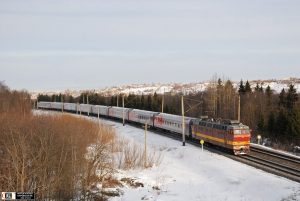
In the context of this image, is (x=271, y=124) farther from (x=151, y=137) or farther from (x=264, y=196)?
(x=264, y=196)

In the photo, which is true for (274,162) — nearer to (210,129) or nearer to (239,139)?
(239,139)

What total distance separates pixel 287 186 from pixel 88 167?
1284cm

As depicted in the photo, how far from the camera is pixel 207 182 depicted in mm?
29578

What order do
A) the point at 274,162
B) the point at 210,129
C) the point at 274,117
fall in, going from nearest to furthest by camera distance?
the point at 274,162, the point at 210,129, the point at 274,117

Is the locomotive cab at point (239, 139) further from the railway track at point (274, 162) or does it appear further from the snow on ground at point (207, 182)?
the snow on ground at point (207, 182)

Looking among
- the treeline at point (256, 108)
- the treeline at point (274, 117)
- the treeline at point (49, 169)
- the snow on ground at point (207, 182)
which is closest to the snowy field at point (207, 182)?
the snow on ground at point (207, 182)

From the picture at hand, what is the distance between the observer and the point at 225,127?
129 ft

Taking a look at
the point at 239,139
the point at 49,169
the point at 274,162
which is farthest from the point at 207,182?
the point at 49,169

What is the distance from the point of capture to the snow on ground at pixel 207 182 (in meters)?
25.8

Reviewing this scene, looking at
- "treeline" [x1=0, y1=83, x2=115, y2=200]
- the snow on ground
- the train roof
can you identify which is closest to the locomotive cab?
the train roof

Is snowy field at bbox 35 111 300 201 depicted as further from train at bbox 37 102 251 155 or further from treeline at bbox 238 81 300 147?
treeline at bbox 238 81 300 147

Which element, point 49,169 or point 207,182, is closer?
point 49,169

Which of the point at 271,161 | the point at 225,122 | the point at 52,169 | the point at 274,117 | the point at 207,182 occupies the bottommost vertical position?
the point at 207,182

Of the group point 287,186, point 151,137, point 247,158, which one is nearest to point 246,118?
point 151,137
